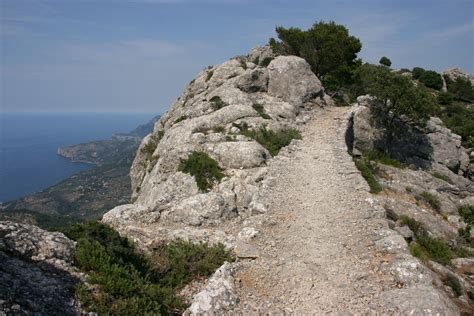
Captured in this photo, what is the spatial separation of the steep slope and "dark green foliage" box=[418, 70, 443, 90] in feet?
174

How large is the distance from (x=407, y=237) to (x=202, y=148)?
12.6 meters

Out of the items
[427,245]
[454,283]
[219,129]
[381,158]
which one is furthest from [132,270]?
[381,158]

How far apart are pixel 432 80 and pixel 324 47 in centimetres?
4325

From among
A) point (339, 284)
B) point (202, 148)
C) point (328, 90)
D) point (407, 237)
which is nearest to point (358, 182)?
point (407, 237)

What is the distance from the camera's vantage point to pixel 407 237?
14820 millimetres

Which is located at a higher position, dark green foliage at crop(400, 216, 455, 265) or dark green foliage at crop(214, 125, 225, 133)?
dark green foliage at crop(214, 125, 225, 133)

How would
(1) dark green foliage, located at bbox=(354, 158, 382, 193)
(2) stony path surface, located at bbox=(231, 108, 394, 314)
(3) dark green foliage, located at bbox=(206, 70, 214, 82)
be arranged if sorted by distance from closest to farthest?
1. (2) stony path surface, located at bbox=(231, 108, 394, 314)
2. (1) dark green foliage, located at bbox=(354, 158, 382, 193)
3. (3) dark green foliage, located at bbox=(206, 70, 214, 82)

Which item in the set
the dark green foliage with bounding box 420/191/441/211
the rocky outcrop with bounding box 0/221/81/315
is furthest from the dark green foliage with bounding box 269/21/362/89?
the rocky outcrop with bounding box 0/221/81/315

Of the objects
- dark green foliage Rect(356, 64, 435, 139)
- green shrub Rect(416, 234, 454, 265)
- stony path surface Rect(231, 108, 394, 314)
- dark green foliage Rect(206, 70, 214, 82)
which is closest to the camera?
stony path surface Rect(231, 108, 394, 314)

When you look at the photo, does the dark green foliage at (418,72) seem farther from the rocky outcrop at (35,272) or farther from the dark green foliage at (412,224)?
the rocky outcrop at (35,272)

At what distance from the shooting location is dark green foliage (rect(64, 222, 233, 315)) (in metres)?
8.59

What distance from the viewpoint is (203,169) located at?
1934 cm

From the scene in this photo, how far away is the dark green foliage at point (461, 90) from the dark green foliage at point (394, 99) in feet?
139

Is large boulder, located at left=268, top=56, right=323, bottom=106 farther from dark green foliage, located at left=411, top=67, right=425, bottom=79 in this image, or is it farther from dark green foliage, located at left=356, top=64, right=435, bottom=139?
dark green foliage, located at left=411, top=67, right=425, bottom=79
